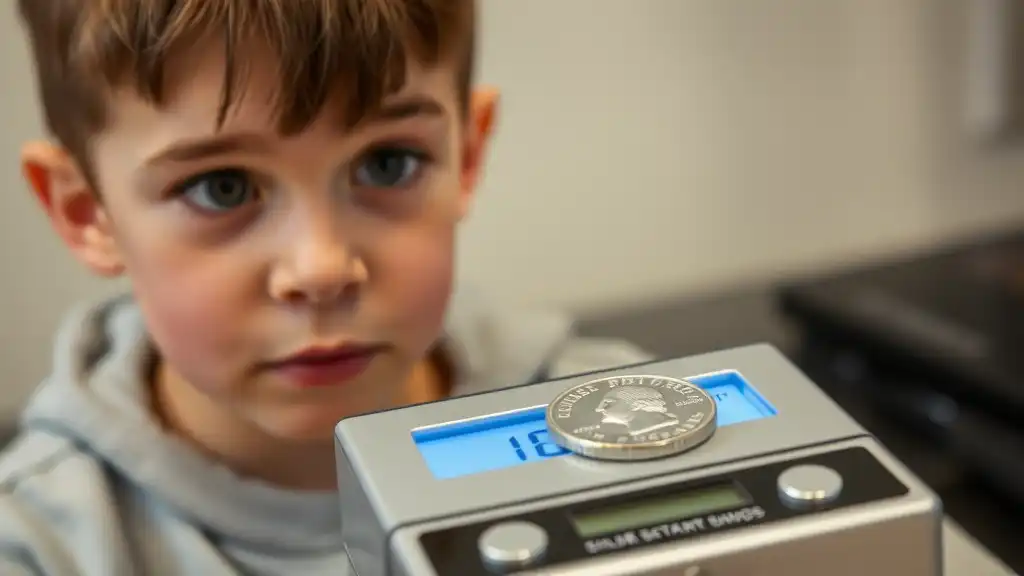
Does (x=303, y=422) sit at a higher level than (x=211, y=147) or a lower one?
lower

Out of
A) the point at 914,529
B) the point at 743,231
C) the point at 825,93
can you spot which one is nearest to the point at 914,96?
→ the point at 825,93

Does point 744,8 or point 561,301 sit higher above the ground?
point 744,8

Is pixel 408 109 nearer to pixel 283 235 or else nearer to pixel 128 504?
pixel 283 235

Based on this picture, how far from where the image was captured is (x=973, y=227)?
143 centimetres

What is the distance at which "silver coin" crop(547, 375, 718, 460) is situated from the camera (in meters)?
0.33

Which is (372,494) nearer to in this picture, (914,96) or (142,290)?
(142,290)

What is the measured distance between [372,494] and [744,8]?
102cm

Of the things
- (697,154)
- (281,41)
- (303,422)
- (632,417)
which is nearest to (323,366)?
(303,422)

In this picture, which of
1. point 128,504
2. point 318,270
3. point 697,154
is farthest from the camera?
point 697,154

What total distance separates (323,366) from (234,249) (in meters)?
0.07

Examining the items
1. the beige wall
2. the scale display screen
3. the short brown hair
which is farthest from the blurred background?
the scale display screen

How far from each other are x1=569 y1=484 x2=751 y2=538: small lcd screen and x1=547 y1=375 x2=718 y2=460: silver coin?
17 mm

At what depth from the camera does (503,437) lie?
35cm

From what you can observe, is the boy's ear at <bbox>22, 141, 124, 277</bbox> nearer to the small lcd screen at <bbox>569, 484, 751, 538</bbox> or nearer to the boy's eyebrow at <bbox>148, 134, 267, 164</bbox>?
the boy's eyebrow at <bbox>148, 134, 267, 164</bbox>
